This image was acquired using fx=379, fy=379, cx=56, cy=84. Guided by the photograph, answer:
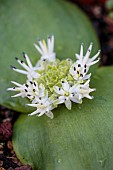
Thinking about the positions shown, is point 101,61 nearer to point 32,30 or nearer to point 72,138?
point 32,30

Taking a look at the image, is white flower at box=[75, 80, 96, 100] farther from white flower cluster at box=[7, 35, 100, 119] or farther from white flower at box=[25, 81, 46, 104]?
white flower at box=[25, 81, 46, 104]

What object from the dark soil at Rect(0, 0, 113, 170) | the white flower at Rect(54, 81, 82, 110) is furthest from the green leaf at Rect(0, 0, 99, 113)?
the white flower at Rect(54, 81, 82, 110)

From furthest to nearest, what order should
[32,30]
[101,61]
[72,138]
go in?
1. [101,61]
2. [32,30]
3. [72,138]

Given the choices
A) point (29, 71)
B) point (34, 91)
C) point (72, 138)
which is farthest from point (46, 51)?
point (72, 138)

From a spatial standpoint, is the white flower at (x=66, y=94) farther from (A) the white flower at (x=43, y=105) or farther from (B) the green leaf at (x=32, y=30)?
(B) the green leaf at (x=32, y=30)

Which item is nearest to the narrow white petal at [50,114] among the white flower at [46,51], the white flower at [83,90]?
the white flower at [83,90]

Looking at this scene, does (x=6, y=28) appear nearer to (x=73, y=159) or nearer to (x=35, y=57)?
(x=35, y=57)
